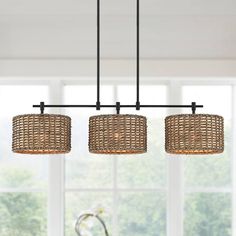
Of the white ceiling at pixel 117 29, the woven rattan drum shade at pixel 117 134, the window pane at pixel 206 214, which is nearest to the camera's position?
the woven rattan drum shade at pixel 117 134

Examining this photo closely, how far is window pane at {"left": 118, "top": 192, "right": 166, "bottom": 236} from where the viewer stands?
157 inches

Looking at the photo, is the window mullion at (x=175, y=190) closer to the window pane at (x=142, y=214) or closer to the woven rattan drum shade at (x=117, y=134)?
the window pane at (x=142, y=214)

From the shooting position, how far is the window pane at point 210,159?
4.02 metres

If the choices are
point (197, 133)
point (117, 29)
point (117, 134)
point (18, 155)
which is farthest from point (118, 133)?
point (18, 155)

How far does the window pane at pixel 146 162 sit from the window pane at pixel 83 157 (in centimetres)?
9

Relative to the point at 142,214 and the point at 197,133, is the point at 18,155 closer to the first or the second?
the point at 142,214

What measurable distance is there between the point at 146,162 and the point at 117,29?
981 mm

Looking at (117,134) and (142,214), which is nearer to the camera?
(117,134)

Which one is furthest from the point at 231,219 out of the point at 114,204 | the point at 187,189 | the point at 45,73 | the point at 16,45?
the point at 16,45

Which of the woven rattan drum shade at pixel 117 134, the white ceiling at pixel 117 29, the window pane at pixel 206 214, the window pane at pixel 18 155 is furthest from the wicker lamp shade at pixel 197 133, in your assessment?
the window pane at pixel 18 155

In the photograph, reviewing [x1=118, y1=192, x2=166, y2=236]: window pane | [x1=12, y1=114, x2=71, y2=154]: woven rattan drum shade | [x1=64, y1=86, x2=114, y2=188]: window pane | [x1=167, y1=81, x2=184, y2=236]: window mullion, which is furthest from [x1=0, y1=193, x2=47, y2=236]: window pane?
[x1=12, y1=114, x2=71, y2=154]: woven rattan drum shade

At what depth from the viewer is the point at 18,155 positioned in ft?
13.2

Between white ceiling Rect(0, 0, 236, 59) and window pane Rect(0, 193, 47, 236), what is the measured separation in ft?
3.37

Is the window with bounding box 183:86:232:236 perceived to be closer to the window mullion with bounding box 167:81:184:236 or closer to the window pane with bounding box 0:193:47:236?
the window mullion with bounding box 167:81:184:236
